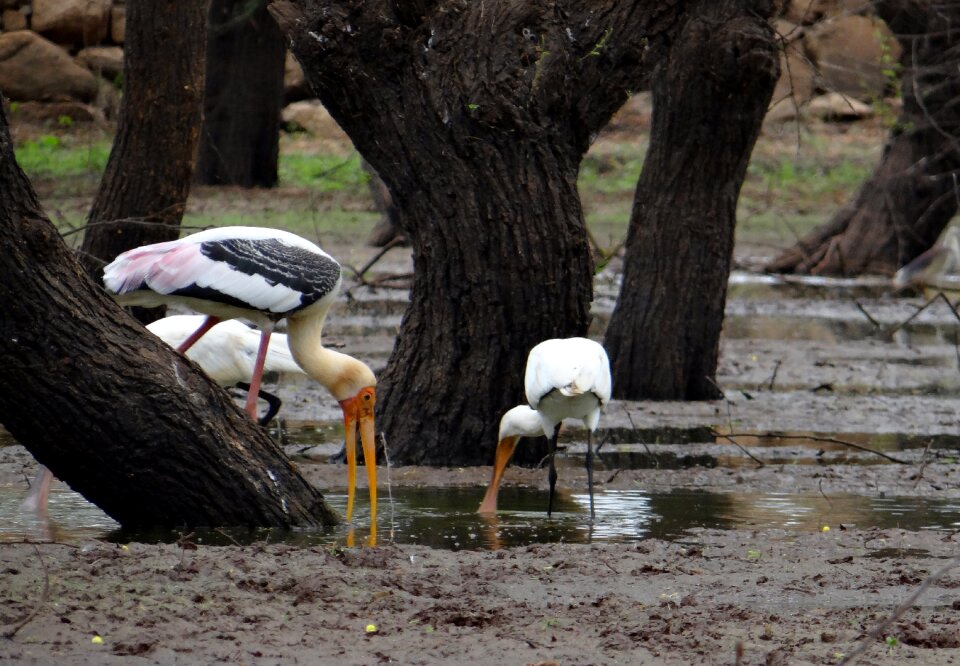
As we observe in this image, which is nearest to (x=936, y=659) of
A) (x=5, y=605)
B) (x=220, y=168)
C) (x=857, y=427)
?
(x=5, y=605)

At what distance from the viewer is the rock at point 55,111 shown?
26.2 meters

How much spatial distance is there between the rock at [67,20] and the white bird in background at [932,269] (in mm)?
14927

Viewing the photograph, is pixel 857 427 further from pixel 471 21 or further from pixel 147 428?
pixel 147 428

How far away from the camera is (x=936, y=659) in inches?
177

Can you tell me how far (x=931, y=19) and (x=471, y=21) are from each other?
909 centimetres

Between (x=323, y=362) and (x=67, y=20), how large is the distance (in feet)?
68.5

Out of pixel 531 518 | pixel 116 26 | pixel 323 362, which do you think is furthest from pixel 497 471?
pixel 116 26

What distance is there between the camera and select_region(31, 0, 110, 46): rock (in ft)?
87.1

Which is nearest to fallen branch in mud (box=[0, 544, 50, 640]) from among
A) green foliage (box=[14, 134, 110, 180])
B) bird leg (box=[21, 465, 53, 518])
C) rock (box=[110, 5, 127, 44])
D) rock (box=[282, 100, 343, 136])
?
bird leg (box=[21, 465, 53, 518])

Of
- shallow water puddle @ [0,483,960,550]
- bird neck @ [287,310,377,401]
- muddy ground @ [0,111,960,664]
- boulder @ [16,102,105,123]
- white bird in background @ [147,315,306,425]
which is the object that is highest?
boulder @ [16,102,105,123]

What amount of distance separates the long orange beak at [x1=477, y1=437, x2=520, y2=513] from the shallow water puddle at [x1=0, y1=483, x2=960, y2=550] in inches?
2.4

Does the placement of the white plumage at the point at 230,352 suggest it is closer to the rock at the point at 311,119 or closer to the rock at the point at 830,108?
the rock at the point at 311,119

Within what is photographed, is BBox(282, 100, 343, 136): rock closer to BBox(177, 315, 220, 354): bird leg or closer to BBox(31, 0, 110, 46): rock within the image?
BBox(31, 0, 110, 46): rock

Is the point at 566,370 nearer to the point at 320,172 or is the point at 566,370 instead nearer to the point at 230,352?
the point at 230,352
